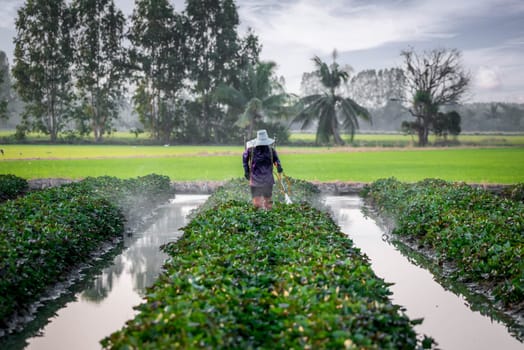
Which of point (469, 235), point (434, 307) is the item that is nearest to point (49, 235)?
point (434, 307)

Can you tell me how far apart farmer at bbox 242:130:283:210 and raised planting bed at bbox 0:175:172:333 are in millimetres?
3527

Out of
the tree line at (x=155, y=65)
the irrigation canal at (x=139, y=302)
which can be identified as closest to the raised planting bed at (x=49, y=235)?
the irrigation canal at (x=139, y=302)

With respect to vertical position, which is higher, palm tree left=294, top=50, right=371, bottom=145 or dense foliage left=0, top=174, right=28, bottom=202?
palm tree left=294, top=50, right=371, bottom=145

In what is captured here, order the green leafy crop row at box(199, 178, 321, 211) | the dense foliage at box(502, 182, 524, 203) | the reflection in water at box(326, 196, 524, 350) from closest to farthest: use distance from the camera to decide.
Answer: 1. the reflection in water at box(326, 196, 524, 350)
2. the green leafy crop row at box(199, 178, 321, 211)
3. the dense foliage at box(502, 182, 524, 203)

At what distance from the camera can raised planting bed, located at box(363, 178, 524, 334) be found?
849 centimetres

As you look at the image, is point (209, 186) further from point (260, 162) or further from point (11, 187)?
point (260, 162)

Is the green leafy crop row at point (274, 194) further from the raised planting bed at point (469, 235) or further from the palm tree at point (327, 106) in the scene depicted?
the palm tree at point (327, 106)

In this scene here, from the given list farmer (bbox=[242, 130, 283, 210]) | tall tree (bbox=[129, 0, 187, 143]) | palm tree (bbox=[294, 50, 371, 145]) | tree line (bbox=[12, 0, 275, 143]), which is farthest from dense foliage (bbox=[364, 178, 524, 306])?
tall tree (bbox=[129, 0, 187, 143])

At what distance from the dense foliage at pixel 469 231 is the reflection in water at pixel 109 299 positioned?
17.8ft

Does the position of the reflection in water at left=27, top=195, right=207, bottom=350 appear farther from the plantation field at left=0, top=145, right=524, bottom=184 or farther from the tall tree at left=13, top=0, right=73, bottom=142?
the tall tree at left=13, top=0, right=73, bottom=142

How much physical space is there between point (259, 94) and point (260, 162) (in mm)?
47388

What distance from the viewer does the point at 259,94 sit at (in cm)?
5900

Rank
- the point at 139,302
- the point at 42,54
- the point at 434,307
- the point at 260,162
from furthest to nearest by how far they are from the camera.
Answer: the point at 42,54, the point at 260,162, the point at 139,302, the point at 434,307

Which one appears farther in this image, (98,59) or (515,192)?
(98,59)
